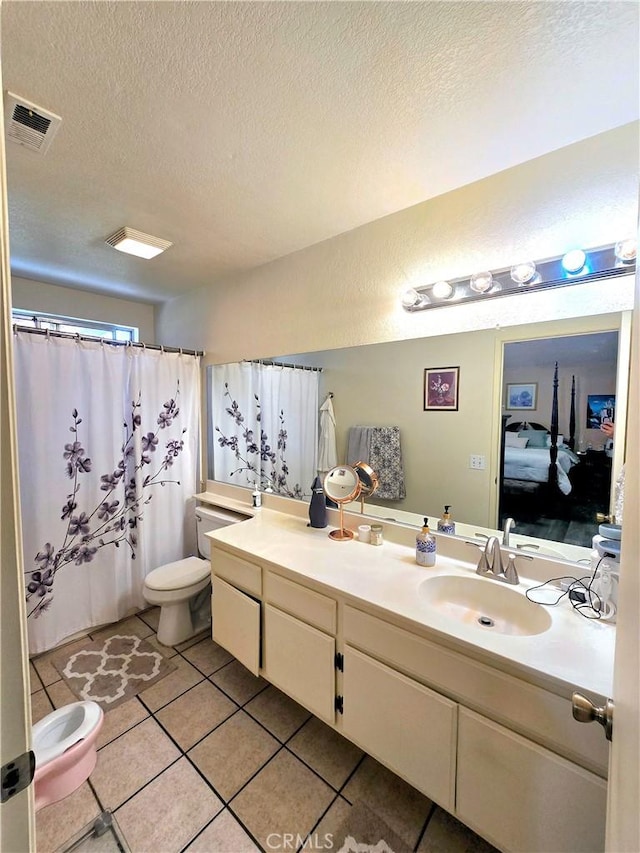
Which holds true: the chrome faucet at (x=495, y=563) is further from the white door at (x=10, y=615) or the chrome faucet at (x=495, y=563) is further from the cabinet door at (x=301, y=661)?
the white door at (x=10, y=615)

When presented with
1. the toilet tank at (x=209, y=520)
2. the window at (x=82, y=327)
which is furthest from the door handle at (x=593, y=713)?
the window at (x=82, y=327)

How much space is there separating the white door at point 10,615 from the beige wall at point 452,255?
1.46 meters

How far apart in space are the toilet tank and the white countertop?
465 mm

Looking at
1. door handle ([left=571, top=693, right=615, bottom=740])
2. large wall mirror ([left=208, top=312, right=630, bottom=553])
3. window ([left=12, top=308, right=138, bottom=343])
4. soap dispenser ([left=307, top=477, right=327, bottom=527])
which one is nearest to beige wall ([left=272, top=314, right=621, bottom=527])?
large wall mirror ([left=208, top=312, right=630, bottom=553])

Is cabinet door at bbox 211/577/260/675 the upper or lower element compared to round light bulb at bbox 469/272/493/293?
lower

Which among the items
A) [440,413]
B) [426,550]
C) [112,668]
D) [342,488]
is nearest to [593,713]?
[426,550]

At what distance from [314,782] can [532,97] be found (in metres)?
2.51

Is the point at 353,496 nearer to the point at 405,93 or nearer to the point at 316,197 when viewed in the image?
the point at 316,197

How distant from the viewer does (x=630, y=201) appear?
113 cm

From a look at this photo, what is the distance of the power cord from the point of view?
1.09 m

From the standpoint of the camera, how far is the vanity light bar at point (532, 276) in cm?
114

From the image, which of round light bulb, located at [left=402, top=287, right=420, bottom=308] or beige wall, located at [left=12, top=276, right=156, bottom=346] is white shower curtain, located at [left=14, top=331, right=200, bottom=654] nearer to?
beige wall, located at [left=12, top=276, right=156, bottom=346]

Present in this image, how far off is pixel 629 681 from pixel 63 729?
197 centimetres

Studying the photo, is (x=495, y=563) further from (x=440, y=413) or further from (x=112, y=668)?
(x=112, y=668)
